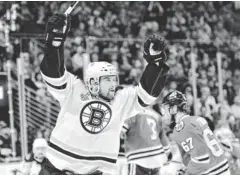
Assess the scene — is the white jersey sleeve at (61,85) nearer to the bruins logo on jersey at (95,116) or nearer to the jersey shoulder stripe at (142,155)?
the bruins logo on jersey at (95,116)

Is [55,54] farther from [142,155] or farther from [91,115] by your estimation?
[142,155]

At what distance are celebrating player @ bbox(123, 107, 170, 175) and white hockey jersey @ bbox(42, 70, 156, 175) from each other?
6.46 ft

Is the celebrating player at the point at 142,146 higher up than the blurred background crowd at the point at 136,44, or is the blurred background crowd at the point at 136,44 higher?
the blurred background crowd at the point at 136,44

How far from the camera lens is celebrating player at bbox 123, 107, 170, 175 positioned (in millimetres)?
4934

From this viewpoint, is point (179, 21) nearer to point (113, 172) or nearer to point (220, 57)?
point (220, 57)

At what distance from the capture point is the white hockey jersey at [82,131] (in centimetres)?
289

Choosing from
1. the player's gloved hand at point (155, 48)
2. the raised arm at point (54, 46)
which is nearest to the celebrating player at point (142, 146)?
the player's gloved hand at point (155, 48)

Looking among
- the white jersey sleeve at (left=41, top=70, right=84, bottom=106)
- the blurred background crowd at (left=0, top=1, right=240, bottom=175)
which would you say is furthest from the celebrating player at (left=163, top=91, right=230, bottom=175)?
Answer: the blurred background crowd at (left=0, top=1, right=240, bottom=175)

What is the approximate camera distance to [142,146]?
16.2 ft

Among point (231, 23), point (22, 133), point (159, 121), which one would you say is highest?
point (231, 23)

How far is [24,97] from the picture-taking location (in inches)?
255

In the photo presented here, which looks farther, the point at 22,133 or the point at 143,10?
the point at 143,10

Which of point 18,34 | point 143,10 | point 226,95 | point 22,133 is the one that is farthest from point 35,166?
point 143,10

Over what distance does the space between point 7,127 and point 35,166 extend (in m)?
1.72
